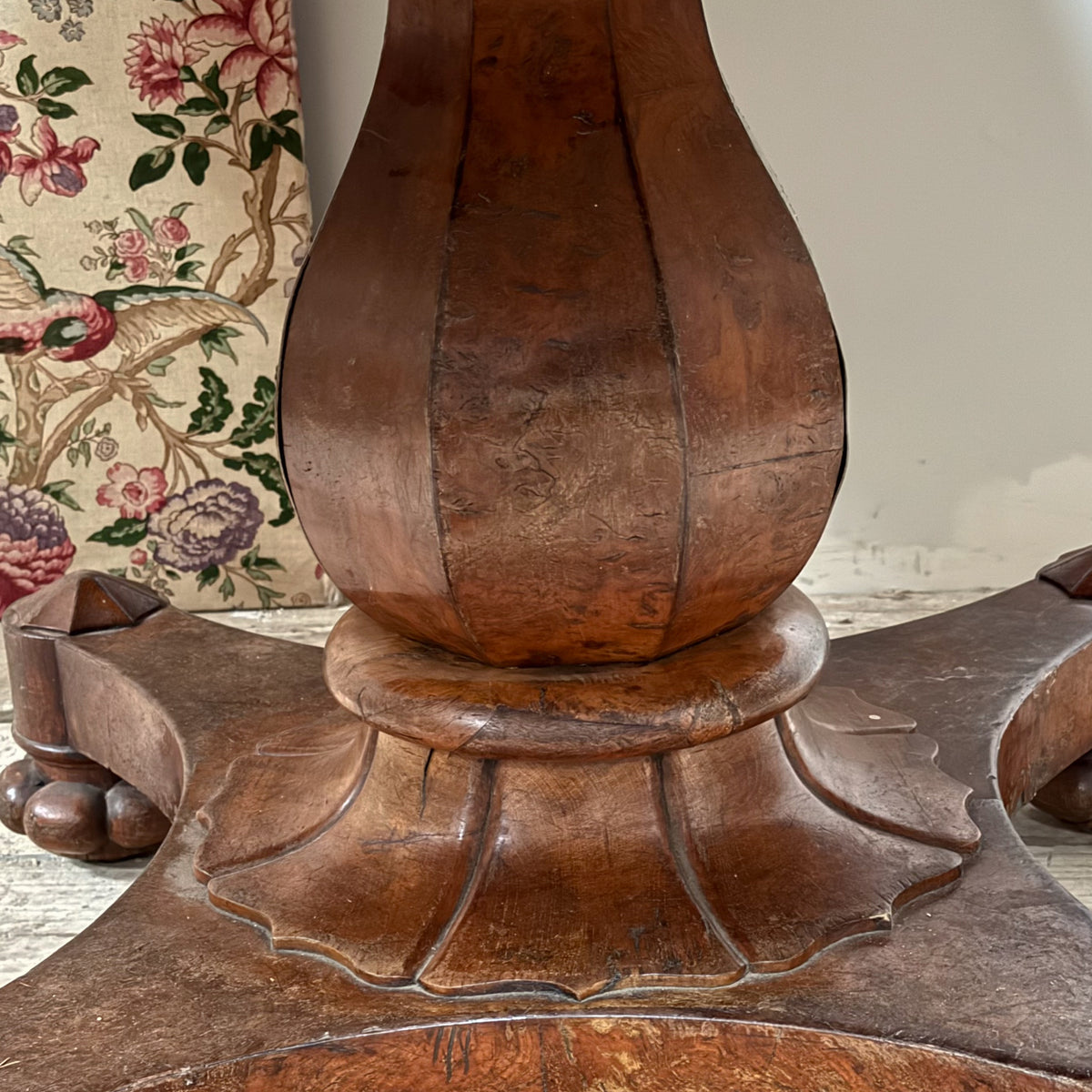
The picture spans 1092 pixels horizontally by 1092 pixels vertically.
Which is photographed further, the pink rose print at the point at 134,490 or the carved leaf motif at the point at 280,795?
the pink rose print at the point at 134,490

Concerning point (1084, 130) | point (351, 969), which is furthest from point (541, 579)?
point (1084, 130)

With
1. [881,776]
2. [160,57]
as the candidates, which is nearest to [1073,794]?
[881,776]

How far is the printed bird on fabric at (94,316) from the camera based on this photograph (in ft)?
4.30

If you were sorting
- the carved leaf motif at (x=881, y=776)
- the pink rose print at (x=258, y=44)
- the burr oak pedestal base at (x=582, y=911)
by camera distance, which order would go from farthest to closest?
the pink rose print at (x=258, y=44), the carved leaf motif at (x=881, y=776), the burr oak pedestal base at (x=582, y=911)

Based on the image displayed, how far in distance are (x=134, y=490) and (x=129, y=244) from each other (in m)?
0.23

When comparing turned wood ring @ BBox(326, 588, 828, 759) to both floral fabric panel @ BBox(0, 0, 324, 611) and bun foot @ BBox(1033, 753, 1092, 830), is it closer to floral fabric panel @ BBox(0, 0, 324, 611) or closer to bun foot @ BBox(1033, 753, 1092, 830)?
bun foot @ BBox(1033, 753, 1092, 830)

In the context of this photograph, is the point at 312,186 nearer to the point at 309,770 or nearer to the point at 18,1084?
the point at 309,770

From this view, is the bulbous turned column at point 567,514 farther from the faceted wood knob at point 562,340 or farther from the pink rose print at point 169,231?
the pink rose print at point 169,231

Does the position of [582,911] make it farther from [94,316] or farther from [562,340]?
[94,316]

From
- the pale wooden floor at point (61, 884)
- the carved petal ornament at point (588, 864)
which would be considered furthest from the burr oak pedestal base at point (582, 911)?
the pale wooden floor at point (61, 884)

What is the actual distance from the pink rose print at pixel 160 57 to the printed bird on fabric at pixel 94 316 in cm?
17

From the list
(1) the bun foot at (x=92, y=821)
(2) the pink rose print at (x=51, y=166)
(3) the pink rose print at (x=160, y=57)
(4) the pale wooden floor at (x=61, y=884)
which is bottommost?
(4) the pale wooden floor at (x=61, y=884)

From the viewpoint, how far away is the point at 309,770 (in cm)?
72

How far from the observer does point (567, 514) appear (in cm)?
55
